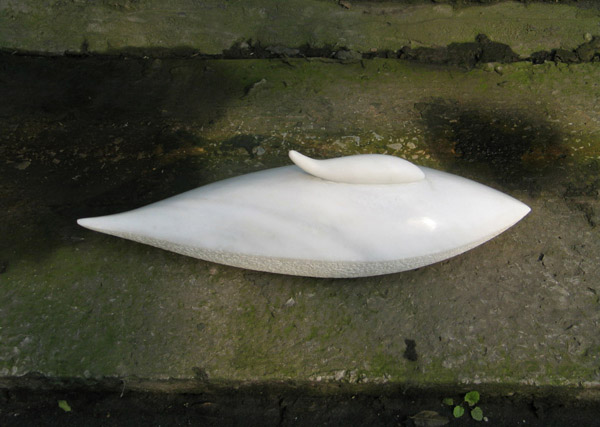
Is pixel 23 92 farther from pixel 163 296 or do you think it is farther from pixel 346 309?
pixel 346 309

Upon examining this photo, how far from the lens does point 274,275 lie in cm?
226

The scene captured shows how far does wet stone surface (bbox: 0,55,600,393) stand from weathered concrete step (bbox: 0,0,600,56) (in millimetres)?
249

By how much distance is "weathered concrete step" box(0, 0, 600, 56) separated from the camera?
3.74 m

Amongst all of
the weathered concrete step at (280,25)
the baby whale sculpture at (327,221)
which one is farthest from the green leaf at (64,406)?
the weathered concrete step at (280,25)

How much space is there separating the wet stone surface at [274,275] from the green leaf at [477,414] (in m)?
0.14

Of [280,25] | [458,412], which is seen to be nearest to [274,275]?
[458,412]

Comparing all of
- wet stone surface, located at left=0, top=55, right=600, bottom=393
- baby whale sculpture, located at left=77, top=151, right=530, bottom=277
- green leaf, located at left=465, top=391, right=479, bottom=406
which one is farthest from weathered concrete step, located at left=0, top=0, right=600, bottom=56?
green leaf, located at left=465, top=391, right=479, bottom=406

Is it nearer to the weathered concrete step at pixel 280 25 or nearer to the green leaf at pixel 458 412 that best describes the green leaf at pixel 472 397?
the green leaf at pixel 458 412

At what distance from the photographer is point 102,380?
199 cm

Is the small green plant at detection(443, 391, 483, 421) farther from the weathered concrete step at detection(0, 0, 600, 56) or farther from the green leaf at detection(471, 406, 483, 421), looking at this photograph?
the weathered concrete step at detection(0, 0, 600, 56)

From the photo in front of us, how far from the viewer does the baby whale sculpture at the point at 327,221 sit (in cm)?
198

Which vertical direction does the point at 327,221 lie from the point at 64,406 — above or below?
above

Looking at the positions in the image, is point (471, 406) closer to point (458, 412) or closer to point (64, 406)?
point (458, 412)

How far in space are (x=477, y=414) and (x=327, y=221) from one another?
35.3 inches
